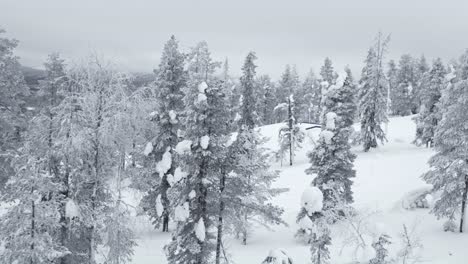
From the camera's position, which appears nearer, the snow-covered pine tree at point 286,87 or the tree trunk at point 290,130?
the tree trunk at point 290,130

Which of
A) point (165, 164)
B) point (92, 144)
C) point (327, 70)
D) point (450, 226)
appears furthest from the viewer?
point (327, 70)

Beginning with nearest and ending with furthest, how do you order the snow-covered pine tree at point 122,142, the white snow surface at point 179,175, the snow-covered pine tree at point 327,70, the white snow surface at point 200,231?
the snow-covered pine tree at point 122,142
the white snow surface at point 200,231
the white snow surface at point 179,175
the snow-covered pine tree at point 327,70

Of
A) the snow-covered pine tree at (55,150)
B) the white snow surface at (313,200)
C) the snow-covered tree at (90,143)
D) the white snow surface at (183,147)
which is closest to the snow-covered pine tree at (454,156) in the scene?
the white snow surface at (313,200)

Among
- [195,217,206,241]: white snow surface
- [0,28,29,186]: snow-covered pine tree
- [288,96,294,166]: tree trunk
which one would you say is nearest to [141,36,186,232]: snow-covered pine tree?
[0,28,29,186]: snow-covered pine tree

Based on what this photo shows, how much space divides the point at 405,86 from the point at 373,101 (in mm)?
39615

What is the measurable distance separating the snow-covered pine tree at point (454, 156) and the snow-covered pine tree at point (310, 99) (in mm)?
62486

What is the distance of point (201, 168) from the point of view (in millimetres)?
16484

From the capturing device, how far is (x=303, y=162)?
56.8 meters

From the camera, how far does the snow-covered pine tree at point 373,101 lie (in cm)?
5150

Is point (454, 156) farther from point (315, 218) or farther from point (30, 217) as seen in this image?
point (30, 217)

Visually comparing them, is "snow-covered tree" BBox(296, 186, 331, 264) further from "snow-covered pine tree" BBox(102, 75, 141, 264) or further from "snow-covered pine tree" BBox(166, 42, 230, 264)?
"snow-covered pine tree" BBox(102, 75, 141, 264)

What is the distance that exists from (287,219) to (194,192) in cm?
1973

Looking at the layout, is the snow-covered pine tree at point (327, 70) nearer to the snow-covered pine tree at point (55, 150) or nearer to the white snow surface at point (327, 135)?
the white snow surface at point (327, 135)

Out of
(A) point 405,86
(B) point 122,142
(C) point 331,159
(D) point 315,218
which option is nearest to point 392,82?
(A) point 405,86
